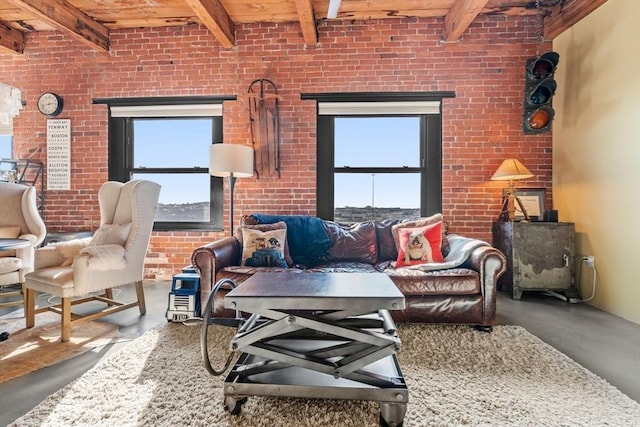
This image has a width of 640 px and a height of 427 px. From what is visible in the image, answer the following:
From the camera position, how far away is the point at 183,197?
3.73 meters

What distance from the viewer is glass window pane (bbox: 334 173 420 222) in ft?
11.8

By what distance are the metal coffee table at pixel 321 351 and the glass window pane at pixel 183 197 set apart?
2.58 m

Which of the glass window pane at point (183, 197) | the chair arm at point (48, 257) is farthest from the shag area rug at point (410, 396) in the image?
the glass window pane at point (183, 197)

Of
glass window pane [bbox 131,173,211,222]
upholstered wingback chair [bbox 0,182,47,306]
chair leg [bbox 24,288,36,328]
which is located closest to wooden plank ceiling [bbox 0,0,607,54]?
glass window pane [bbox 131,173,211,222]

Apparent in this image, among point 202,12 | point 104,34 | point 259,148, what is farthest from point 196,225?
point 104,34

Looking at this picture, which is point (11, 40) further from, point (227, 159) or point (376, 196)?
point (376, 196)

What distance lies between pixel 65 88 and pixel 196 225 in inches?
89.8

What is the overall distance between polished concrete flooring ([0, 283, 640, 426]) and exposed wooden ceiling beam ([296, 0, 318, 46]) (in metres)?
3.02

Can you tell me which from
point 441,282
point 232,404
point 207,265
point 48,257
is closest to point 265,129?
point 207,265

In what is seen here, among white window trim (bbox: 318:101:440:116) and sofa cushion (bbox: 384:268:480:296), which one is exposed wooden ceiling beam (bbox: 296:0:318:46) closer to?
white window trim (bbox: 318:101:440:116)

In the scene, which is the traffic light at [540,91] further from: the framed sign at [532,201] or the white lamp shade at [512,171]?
the framed sign at [532,201]

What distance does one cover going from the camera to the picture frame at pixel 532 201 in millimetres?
3319

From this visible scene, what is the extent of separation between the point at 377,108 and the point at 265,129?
129 centimetres

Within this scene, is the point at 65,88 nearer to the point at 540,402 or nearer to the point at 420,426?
the point at 420,426
